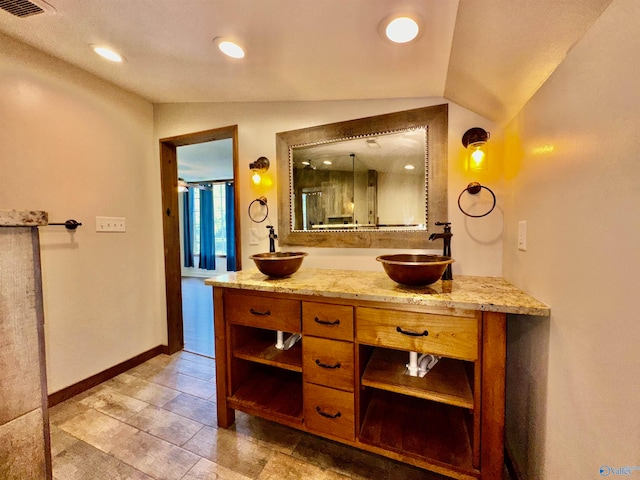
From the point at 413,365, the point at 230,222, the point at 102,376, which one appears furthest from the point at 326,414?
the point at 230,222

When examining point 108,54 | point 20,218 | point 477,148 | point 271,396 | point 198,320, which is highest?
point 108,54

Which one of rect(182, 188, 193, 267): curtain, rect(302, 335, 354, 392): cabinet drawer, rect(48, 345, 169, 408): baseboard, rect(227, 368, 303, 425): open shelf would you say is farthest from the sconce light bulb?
rect(182, 188, 193, 267): curtain

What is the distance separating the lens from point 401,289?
120 cm

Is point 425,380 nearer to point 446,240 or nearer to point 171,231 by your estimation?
point 446,240

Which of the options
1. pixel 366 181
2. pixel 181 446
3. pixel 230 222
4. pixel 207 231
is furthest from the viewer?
pixel 207 231

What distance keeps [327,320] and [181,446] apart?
1077 millimetres

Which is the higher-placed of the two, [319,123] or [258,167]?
[319,123]

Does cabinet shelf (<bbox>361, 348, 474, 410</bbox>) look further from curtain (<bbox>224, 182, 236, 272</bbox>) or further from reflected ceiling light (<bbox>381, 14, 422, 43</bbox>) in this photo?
curtain (<bbox>224, 182, 236, 272</bbox>)

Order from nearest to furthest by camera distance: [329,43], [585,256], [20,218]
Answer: [20,218], [585,256], [329,43]

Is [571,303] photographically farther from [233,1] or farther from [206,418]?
[206,418]

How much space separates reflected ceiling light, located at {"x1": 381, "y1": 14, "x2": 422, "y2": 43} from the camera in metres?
0.96

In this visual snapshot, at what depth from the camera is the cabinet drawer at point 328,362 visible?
47.7 inches

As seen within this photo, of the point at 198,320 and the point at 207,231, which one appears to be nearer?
the point at 198,320

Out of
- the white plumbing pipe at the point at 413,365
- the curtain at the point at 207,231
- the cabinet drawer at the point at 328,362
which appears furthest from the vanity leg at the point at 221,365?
the curtain at the point at 207,231
